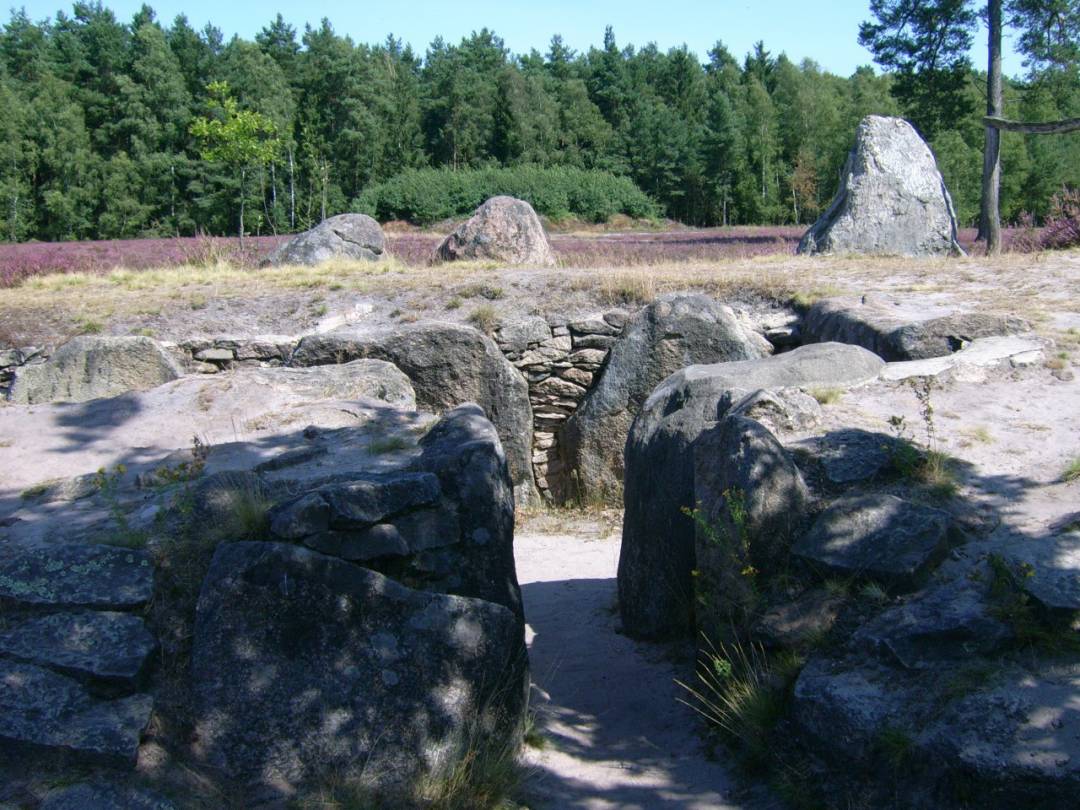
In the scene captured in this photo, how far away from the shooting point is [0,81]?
149 feet

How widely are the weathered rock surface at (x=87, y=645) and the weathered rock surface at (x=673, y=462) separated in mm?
3221

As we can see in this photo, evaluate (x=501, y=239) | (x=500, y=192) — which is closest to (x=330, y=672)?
(x=501, y=239)

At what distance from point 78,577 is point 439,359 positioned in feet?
20.2

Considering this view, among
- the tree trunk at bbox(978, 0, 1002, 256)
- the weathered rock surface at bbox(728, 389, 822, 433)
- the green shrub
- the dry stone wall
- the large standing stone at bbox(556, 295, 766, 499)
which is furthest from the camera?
the green shrub

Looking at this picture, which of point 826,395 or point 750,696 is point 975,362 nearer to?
point 826,395

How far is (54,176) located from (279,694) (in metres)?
47.2

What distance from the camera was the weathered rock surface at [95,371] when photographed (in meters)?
9.09

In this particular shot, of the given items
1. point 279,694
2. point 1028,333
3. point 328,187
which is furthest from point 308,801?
point 328,187

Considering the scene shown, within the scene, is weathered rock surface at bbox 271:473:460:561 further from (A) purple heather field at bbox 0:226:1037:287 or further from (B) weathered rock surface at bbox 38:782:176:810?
(A) purple heather field at bbox 0:226:1037:287

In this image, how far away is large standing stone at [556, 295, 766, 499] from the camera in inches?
408

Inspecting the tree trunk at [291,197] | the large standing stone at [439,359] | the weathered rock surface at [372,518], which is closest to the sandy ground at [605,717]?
the weathered rock surface at [372,518]

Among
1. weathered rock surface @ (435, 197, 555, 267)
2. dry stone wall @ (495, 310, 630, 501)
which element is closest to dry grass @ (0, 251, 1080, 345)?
dry stone wall @ (495, 310, 630, 501)

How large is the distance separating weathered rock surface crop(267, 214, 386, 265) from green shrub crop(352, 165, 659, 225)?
25344 millimetres

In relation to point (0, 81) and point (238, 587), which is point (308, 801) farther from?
point (0, 81)
